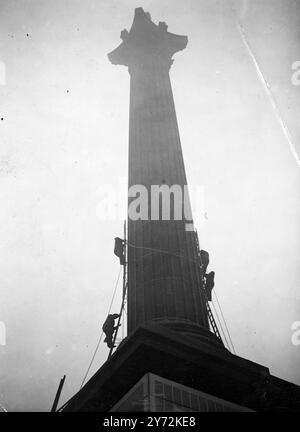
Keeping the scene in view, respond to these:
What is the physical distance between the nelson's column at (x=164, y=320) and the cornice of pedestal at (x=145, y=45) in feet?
1.00

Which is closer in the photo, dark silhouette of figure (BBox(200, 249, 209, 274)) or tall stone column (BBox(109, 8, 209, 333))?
tall stone column (BBox(109, 8, 209, 333))

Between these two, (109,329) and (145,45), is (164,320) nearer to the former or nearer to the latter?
(109,329)

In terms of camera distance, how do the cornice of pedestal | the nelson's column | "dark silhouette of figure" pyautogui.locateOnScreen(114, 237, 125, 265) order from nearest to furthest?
the nelson's column, "dark silhouette of figure" pyautogui.locateOnScreen(114, 237, 125, 265), the cornice of pedestal

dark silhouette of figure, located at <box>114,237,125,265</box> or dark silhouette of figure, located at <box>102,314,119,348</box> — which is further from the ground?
dark silhouette of figure, located at <box>114,237,125,265</box>

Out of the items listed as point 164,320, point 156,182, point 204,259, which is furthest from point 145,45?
point 164,320

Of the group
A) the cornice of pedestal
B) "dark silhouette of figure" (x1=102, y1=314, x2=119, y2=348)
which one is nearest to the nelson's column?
the cornice of pedestal

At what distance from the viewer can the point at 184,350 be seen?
8539 millimetres

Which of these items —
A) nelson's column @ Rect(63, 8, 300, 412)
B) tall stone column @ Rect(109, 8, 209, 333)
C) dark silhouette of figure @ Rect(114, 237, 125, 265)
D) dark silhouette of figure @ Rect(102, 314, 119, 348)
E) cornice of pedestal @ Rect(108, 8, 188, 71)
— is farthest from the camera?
cornice of pedestal @ Rect(108, 8, 188, 71)

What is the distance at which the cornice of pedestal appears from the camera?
23.3 metres

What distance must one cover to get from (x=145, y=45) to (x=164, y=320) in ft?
61.0

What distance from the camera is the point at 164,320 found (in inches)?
445

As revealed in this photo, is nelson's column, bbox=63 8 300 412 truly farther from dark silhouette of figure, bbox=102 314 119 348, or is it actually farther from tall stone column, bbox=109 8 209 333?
dark silhouette of figure, bbox=102 314 119 348

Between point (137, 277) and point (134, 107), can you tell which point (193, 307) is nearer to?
point (137, 277)
